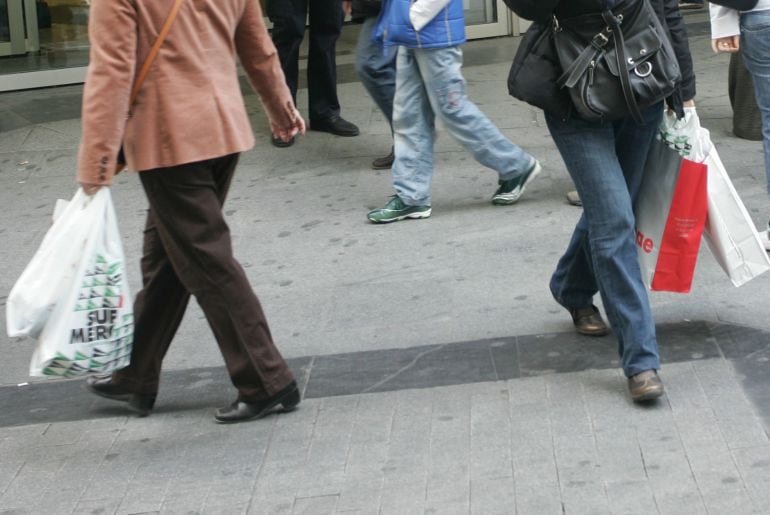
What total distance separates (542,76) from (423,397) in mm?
1168

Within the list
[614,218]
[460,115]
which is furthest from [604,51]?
[460,115]

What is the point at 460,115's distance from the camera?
21.7ft

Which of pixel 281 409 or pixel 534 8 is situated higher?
pixel 534 8

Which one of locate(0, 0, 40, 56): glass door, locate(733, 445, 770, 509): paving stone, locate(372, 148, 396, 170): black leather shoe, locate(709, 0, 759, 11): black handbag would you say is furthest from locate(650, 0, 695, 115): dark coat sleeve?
locate(0, 0, 40, 56): glass door

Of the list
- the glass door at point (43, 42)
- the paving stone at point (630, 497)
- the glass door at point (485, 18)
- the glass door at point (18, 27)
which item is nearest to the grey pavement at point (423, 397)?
the paving stone at point (630, 497)

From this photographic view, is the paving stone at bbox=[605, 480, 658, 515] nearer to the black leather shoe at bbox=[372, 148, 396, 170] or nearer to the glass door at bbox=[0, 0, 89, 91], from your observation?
the black leather shoe at bbox=[372, 148, 396, 170]

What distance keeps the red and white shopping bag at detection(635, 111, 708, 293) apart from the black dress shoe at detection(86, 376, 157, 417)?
181cm

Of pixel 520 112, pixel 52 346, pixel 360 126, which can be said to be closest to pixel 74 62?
pixel 360 126

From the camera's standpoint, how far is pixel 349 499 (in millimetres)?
3980

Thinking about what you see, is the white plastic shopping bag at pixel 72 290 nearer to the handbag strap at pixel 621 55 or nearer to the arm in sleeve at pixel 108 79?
the arm in sleeve at pixel 108 79

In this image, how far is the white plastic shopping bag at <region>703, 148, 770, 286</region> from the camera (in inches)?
183

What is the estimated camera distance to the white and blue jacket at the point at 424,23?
6352 mm

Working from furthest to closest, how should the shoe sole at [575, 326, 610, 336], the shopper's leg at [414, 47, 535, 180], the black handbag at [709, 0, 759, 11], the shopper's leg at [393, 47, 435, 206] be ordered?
1. the shopper's leg at [393, 47, 435, 206]
2. the shopper's leg at [414, 47, 535, 180]
3. the black handbag at [709, 0, 759, 11]
4. the shoe sole at [575, 326, 610, 336]

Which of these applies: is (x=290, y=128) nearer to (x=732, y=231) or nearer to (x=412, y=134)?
(x=732, y=231)
